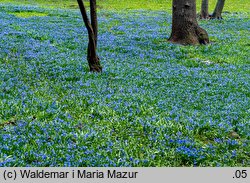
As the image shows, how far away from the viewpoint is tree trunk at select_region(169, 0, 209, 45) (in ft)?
67.1

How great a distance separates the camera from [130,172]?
5.99 m

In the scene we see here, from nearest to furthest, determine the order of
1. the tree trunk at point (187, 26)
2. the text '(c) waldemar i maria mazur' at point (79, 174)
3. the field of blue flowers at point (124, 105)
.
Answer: the text '(c) waldemar i maria mazur' at point (79, 174) → the field of blue flowers at point (124, 105) → the tree trunk at point (187, 26)

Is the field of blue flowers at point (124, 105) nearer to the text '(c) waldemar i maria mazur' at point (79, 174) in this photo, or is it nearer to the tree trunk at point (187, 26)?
the text '(c) waldemar i maria mazur' at point (79, 174)

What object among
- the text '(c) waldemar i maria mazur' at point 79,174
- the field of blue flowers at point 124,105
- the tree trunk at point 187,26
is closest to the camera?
the text '(c) waldemar i maria mazur' at point 79,174

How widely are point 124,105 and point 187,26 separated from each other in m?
11.6

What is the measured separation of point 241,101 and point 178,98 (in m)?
1.81

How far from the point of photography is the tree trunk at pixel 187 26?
20.4m

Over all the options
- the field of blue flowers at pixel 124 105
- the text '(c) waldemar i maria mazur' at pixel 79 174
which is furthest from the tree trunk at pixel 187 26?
the text '(c) waldemar i maria mazur' at pixel 79 174

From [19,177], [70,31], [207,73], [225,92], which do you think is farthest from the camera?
[70,31]

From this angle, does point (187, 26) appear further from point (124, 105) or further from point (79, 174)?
point (79, 174)

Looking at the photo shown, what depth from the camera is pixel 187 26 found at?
20422 mm

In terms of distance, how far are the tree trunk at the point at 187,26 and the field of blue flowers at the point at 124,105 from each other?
1.21m

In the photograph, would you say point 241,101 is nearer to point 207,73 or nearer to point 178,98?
point 178,98

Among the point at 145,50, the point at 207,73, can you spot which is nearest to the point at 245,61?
the point at 207,73
